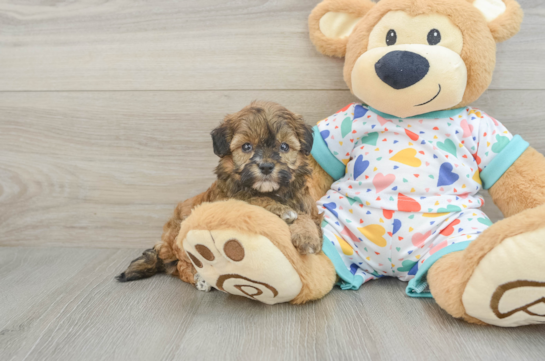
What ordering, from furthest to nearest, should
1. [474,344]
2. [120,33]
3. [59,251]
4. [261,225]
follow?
[59,251]
[120,33]
[261,225]
[474,344]

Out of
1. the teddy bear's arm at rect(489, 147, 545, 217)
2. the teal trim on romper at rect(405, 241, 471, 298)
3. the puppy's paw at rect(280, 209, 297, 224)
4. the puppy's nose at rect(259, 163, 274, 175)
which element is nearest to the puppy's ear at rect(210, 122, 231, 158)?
the puppy's nose at rect(259, 163, 274, 175)

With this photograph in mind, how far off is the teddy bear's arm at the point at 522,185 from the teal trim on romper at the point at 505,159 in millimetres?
13

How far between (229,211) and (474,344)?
73 cm

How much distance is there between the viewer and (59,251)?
6.24 ft

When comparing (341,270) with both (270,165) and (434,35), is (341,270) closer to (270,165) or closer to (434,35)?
(270,165)

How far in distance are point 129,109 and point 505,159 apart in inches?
58.7

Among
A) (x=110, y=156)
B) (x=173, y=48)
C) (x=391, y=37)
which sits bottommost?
(x=110, y=156)

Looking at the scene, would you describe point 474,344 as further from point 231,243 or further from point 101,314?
point 101,314

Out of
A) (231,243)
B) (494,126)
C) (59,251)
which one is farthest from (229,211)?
(59,251)

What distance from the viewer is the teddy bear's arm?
1342mm

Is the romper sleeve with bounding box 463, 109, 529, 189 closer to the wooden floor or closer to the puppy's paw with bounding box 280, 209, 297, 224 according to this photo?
the wooden floor

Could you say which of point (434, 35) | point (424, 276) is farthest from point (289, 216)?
point (434, 35)

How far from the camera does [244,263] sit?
114 cm

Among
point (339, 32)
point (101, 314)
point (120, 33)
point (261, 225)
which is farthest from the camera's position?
point (120, 33)
